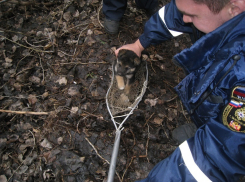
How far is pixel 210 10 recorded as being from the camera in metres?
1.49

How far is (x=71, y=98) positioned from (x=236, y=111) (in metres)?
2.01

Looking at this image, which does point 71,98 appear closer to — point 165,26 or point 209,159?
point 165,26

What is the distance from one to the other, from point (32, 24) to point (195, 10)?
9.66 ft

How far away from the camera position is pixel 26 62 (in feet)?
9.57

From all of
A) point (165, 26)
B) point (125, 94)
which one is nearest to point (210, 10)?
point (165, 26)

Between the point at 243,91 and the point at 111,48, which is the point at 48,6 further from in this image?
the point at 243,91

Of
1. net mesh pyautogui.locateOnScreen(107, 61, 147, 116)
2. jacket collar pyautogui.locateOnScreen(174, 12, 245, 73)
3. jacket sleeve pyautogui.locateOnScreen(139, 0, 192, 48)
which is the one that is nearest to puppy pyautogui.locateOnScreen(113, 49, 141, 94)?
net mesh pyautogui.locateOnScreen(107, 61, 147, 116)

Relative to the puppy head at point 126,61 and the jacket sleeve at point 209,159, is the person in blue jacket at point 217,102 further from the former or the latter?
the puppy head at point 126,61

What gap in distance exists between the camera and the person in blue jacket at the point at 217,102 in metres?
1.33

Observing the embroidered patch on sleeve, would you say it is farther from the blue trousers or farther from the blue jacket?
the blue trousers

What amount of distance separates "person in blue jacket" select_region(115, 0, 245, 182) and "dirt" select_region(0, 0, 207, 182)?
834 millimetres

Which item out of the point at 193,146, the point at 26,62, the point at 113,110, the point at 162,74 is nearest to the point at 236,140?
the point at 193,146

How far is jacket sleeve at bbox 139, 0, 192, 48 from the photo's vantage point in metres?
2.26

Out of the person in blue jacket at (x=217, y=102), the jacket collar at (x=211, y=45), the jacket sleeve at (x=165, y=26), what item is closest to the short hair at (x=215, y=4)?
the person in blue jacket at (x=217, y=102)
